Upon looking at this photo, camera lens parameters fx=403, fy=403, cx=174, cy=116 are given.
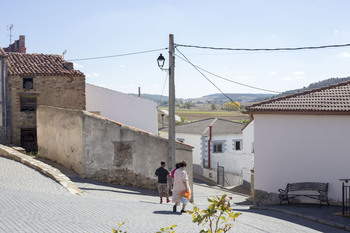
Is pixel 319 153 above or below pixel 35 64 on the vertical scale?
below

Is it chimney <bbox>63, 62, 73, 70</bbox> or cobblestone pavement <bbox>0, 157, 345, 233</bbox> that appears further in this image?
chimney <bbox>63, 62, 73, 70</bbox>

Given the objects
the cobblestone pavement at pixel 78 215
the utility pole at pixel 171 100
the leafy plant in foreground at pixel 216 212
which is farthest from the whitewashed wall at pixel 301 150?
the leafy plant in foreground at pixel 216 212

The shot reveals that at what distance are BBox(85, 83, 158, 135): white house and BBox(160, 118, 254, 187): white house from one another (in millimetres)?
9408

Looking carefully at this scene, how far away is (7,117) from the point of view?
2475 centimetres

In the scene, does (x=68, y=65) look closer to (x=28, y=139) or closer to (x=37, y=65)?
(x=37, y=65)

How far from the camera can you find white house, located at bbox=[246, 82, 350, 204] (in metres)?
14.2

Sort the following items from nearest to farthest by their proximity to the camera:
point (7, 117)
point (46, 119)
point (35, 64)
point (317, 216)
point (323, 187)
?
point (317, 216) → point (323, 187) → point (46, 119) → point (7, 117) → point (35, 64)

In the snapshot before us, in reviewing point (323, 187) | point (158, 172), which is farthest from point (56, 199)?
point (323, 187)

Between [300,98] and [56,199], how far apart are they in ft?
33.5

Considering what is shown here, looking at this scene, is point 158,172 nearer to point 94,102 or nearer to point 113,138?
point 113,138

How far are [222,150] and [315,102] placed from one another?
25.6 metres

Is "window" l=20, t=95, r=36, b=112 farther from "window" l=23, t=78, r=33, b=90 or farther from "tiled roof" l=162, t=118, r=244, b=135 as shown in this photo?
"tiled roof" l=162, t=118, r=244, b=135

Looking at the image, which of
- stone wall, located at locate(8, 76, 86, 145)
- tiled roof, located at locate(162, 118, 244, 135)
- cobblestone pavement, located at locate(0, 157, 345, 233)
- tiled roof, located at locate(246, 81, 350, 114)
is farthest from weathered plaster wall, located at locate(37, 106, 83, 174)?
tiled roof, located at locate(162, 118, 244, 135)

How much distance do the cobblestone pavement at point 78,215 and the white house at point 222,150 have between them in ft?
83.5
